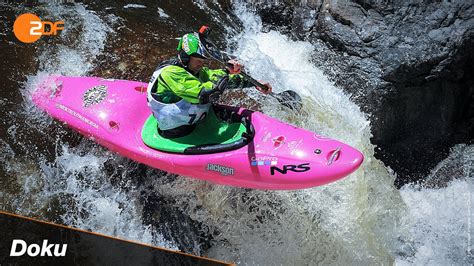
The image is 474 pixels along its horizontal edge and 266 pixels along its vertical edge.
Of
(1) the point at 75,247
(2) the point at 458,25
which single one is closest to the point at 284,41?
(2) the point at 458,25

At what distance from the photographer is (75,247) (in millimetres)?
4727

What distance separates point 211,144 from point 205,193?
71cm

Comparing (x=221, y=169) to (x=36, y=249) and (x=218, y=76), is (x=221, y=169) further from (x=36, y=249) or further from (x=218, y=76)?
(x=36, y=249)

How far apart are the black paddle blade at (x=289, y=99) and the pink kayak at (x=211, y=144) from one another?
75cm

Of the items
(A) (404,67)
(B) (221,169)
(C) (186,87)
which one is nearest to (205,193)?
(B) (221,169)

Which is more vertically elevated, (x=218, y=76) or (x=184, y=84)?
(x=184, y=84)

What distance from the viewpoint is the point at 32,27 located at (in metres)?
6.54

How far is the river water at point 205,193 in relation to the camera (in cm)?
504

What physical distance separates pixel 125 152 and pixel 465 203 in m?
4.06

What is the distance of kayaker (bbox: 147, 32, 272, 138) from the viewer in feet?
14.2

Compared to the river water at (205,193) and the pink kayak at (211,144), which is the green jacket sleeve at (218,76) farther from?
the river water at (205,193)

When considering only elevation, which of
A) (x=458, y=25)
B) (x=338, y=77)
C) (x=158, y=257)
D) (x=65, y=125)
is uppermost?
(x=458, y=25)

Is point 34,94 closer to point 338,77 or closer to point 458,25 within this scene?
point 338,77

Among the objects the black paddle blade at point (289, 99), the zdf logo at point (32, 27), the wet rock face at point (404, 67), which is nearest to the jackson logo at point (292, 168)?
the black paddle blade at point (289, 99)
